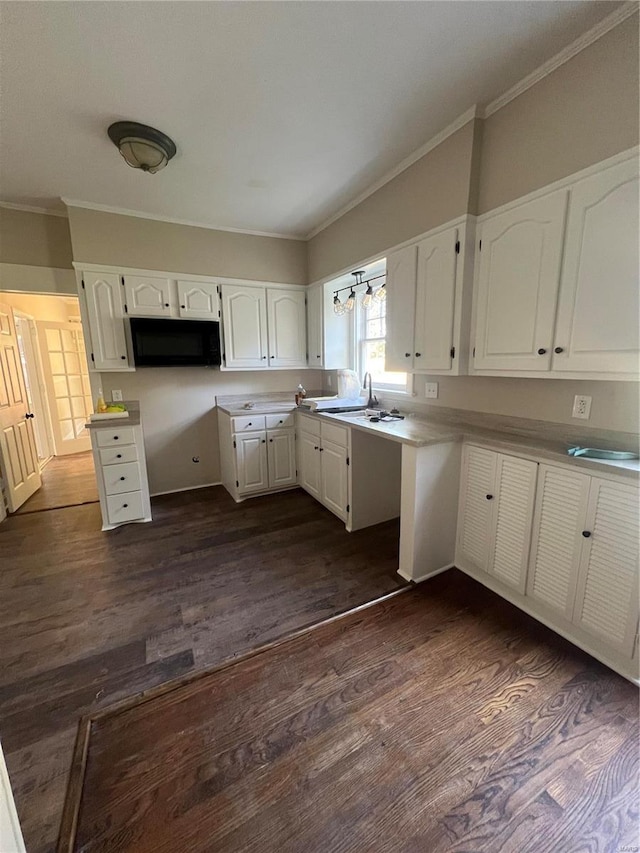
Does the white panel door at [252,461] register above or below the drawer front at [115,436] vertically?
below

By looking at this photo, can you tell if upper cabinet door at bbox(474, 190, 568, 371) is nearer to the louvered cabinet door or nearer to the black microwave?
the louvered cabinet door

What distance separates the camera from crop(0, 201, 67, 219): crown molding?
301 centimetres

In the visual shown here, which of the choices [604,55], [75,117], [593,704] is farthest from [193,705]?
[604,55]

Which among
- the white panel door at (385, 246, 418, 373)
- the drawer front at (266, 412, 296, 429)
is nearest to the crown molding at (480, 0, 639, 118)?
the white panel door at (385, 246, 418, 373)

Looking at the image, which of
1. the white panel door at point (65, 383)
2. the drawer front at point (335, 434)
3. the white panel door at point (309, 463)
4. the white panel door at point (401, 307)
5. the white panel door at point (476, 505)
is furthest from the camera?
the white panel door at point (65, 383)

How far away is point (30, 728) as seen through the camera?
139cm

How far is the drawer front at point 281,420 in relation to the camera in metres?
3.55

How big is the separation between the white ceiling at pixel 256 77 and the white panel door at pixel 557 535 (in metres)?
1.99

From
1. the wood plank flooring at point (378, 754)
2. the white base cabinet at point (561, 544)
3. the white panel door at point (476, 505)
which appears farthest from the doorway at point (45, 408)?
the white base cabinet at point (561, 544)

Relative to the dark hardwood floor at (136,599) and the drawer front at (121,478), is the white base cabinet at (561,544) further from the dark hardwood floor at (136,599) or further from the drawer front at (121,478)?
the drawer front at (121,478)

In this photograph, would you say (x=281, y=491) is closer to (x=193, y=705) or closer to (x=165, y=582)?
(x=165, y=582)

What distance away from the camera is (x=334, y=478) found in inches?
120

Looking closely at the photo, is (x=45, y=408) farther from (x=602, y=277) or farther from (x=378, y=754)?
(x=602, y=277)

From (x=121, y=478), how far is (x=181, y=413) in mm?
959
